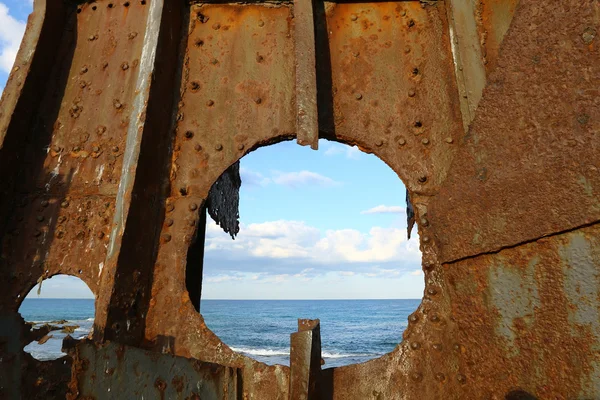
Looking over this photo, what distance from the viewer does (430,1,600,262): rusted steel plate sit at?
1.70m

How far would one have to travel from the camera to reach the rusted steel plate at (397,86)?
3.12 m

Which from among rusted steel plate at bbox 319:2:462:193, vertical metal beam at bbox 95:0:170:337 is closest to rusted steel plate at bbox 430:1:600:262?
rusted steel plate at bbox 319:2:462:193

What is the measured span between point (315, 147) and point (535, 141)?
1.35 m

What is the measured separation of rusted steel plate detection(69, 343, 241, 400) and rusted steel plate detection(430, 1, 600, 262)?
57.6 inches

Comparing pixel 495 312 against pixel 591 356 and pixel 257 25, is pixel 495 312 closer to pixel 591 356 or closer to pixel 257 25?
pixel 591 356

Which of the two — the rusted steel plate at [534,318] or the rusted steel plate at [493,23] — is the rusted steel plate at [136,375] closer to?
the rusted steel plate at [534,318]

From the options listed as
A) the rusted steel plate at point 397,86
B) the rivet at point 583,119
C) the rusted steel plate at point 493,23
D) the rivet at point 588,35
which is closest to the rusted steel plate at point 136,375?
the rusted steel plate at point 397,86

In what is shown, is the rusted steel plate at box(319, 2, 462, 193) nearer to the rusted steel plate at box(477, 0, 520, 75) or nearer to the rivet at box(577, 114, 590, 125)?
the rusted steel plate at box(477, 0, 520, 75)

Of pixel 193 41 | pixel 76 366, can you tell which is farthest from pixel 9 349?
pixel 193 41

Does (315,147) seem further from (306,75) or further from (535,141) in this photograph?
(535,141)

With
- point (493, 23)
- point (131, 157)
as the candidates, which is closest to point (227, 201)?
point (131, 157)

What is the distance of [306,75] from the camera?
3.14 meters

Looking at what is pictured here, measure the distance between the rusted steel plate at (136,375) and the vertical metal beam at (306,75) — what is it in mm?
1491

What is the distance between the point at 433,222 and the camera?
257cm
